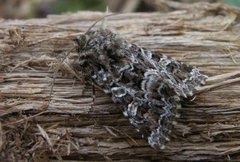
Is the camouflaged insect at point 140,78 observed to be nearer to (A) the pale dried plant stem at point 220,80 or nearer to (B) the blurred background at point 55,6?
(A) the pale dried plant stem at point 220,80

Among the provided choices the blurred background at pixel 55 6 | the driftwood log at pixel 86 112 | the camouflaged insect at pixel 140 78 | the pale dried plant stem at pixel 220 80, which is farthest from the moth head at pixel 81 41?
the blurred background at pixel 55 6

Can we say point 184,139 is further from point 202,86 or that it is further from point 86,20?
point 86,20

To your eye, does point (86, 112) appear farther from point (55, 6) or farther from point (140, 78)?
point (55, 6)

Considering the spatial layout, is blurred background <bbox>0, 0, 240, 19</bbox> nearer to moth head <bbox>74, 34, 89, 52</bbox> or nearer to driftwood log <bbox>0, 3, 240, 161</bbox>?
driftwood log <bbox>0, 3, 240, 161</bbox>

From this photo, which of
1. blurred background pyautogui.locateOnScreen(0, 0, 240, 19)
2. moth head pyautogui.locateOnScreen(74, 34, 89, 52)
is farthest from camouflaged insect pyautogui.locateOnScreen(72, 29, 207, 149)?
blurred background pyautogui.locateOnScreen(0, 0, 240, 19)

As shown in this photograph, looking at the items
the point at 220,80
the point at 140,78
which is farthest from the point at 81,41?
the point at 220,80

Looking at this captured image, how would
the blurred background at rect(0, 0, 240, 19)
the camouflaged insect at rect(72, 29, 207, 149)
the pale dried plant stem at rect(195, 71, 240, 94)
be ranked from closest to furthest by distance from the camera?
the camouflaged insect at rect(72, 29, 207, 149), the pale dried plant stem at rect(195, 71, 240, 94), the blurred background at rect(0, 0, 240, 19)

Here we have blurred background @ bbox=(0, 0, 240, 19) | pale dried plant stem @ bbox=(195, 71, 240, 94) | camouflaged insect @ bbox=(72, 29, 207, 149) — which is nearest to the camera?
camouflaged insect @ bbox=(72, 29, 207, 149)
